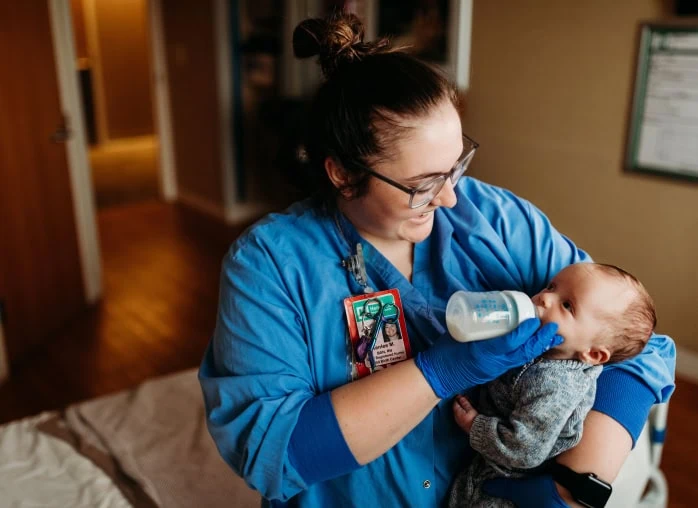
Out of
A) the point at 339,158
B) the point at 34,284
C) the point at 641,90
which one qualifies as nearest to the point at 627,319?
the point at 339,158

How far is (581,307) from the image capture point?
110 centimetres

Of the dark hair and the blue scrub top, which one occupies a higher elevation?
the dark hair

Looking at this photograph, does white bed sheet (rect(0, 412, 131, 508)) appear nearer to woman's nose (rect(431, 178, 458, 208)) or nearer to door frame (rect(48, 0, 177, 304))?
woman's nose (rect(431, 178, 458, 208))

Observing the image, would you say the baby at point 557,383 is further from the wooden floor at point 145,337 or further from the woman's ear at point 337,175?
the wooden floor at point 145,337

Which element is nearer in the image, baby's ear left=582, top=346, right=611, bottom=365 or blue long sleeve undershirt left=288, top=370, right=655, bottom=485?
blue long sleeve undershirt left=288, top=370, right=655, bottom=485

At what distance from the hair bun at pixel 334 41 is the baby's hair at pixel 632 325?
54 cm

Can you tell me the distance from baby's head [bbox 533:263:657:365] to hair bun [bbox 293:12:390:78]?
0.50 metres

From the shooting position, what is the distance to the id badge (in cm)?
107

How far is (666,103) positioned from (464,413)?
197cm

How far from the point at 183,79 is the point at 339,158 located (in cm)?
446

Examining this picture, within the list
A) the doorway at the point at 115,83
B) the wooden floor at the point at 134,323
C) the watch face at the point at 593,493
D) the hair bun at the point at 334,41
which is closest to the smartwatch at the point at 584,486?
the watch face at the point at 593,493

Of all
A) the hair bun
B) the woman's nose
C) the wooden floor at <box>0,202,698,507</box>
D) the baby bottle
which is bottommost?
the wooden floor at <box>0,202,698,507</box>

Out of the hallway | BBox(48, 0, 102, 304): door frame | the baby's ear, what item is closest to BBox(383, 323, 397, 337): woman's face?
the baby's ear

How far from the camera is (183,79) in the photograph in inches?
204
